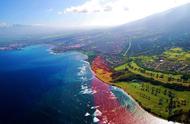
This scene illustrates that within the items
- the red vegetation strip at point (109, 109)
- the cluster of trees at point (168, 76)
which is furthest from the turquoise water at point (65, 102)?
the cluster of trees at point (168, 76)

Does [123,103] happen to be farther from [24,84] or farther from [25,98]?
[24,84]

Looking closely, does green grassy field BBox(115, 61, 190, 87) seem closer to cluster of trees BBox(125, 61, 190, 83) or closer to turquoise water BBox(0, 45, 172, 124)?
cluster of trees BBox(125, 61, 190, 83)

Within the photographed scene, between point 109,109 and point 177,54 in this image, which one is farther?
point 177,54

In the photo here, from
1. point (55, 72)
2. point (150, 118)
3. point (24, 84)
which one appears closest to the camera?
point (150, 118)

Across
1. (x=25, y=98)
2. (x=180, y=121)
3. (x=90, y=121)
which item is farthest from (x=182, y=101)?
(x=25, y=98)

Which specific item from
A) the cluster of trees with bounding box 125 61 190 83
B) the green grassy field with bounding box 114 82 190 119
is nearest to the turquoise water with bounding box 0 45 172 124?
the green grassy field with bounding box 114 82 190 119

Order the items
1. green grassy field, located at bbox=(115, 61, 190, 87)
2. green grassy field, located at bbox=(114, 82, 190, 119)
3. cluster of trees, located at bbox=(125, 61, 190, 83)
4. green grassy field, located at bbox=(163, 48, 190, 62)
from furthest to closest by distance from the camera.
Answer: green grassy field, located at bbox=(163, 48, 190, 62) < cluster of trees, located at bbox=(125, 61, 190, 83) < green grassy field, located at bbox=(115, 61, 190, 87) < green grassy field, located at bbox=(114, 82, 190, 119)

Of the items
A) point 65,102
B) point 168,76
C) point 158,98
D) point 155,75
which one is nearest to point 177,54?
point 155,75

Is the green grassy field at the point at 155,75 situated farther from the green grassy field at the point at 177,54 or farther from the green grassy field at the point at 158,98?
the green grassy field at the point at 177,54

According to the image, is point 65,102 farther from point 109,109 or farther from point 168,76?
point 168,76
